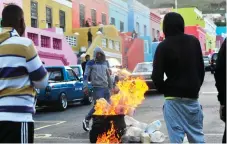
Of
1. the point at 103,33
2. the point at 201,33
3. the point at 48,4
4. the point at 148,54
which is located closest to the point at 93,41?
the point at 103,33

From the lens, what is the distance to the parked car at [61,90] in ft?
47.1

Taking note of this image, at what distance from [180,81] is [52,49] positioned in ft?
65.0

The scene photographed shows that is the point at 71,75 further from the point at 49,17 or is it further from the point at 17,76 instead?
the point at 17,76

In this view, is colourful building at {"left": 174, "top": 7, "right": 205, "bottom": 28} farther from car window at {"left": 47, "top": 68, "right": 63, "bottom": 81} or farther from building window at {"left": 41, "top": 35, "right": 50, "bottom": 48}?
car window at {"left": 47, "top": 68, "right": 63, "bottom": 81}

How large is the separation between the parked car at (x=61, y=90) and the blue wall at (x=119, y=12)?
21.9 metres

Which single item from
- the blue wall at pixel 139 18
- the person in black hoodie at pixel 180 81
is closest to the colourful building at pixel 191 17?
the blue wall at pixel 139 18

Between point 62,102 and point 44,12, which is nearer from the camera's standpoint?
point 62,102

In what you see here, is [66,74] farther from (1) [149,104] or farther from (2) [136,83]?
(2) [136,83]

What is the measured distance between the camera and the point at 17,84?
12.3 feet

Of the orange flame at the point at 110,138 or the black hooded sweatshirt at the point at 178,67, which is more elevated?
the black hooded sweatshirt at the point at 178,67

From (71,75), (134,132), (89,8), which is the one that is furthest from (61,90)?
(89,8)

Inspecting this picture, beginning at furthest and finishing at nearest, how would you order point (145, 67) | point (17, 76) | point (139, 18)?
point (139, 18), point (145, 67), point (17, 76)

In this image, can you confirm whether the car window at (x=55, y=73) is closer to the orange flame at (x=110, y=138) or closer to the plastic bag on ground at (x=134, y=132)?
the plastic bag on ground at (x=134, y=132)

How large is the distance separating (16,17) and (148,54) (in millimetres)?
37942
